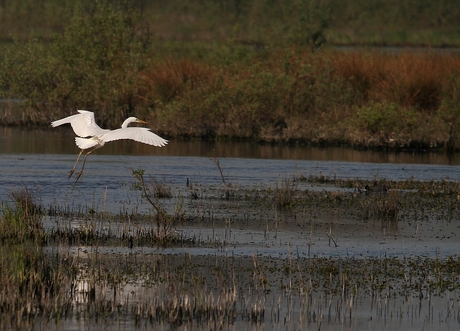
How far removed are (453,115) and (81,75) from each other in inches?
478

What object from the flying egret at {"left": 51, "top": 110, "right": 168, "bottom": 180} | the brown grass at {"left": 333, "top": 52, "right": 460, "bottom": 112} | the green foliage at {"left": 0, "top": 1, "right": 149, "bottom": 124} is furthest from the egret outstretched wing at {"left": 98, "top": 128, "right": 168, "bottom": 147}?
the brown grass at {"left": 333, "top": 52, "right": 460, "bottom": 112}

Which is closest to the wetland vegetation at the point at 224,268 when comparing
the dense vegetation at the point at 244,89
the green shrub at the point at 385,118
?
the green shrub at the point at 385,118

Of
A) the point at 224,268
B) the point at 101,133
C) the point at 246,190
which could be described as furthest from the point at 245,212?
the point at 224,268

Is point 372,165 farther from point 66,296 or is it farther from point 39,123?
point 66,296

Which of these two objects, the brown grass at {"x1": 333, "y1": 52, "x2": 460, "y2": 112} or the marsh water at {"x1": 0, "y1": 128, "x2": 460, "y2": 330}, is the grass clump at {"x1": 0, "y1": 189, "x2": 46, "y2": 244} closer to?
the marsh water at {"x1": 0, "y1": 128, "x2": 460, "y2": 330}

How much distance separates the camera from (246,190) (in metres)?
18.4

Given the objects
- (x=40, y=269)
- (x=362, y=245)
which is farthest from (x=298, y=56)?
(x=40, y=269)

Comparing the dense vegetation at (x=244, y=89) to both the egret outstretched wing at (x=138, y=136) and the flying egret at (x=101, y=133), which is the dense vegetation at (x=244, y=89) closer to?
the flying egret at (x=101, y=133)

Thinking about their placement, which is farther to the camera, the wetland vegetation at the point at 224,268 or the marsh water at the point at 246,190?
the marsh water at the point at 246,190

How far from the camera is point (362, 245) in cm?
1341

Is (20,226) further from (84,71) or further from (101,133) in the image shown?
(84,71)

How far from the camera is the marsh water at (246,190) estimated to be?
10.5 m

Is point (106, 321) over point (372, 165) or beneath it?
beneath

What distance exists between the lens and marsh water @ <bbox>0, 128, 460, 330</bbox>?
1047 centimetres
